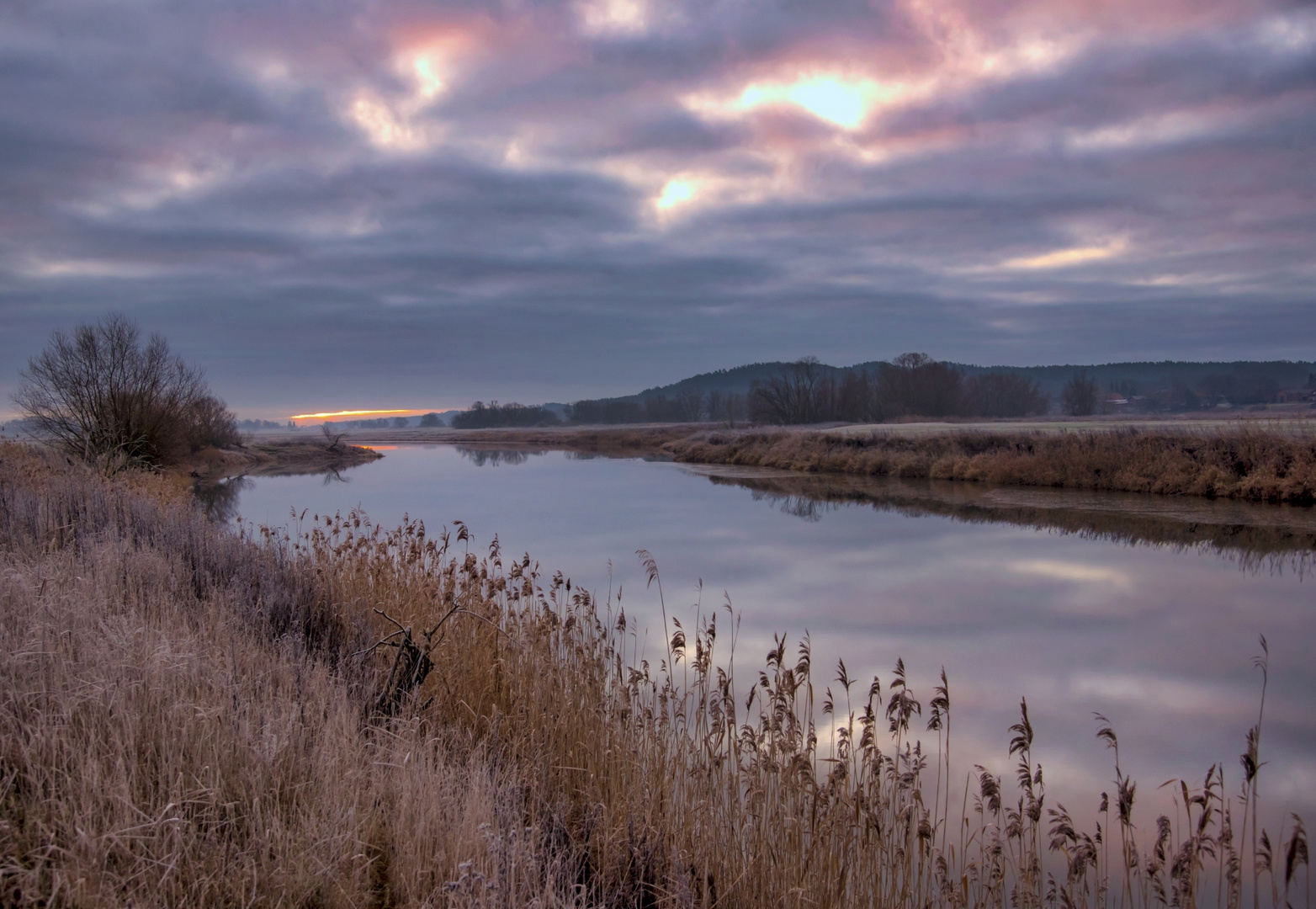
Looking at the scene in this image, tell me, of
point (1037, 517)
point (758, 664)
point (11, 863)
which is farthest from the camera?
point (1037, 517)

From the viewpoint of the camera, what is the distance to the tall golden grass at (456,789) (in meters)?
2.86

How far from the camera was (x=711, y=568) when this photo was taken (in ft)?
45.4

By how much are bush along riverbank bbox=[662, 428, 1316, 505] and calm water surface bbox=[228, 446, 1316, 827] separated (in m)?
1.53

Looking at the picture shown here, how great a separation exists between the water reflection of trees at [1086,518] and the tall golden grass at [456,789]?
1177 cm

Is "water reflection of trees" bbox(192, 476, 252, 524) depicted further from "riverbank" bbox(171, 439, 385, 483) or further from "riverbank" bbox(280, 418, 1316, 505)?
"riverbank" bbox(280, 418, 1316, 505)

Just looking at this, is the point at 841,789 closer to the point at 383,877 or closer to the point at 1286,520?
the point at 383,877

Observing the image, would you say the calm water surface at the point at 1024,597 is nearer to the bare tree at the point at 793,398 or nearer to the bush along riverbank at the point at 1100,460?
the bush along riverbank at the point at 1100,460

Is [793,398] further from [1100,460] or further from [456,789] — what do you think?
[456,789]

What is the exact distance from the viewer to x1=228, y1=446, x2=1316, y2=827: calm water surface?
6555mm

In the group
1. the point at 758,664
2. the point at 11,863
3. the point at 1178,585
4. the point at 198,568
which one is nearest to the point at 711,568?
the point at 758,664

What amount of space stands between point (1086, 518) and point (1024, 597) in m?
9.08

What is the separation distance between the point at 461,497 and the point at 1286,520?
23780 mm

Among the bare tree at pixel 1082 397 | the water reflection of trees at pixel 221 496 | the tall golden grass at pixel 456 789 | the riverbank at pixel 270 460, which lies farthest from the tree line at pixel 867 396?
the tall golden grass at pixel 456 789

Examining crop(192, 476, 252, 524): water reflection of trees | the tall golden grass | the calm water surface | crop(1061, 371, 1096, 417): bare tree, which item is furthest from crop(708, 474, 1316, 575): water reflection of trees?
crop(1061, 371, 1096, 417): bare tree
